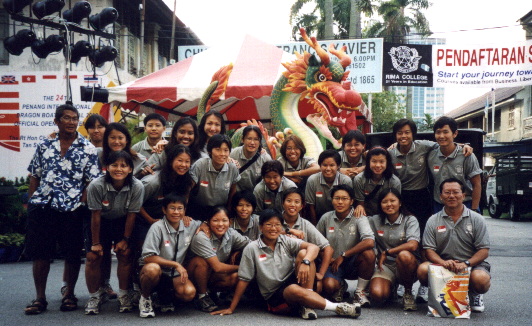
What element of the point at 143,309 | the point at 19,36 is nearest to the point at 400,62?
the point at 19,36

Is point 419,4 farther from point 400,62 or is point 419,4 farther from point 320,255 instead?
point 320,255

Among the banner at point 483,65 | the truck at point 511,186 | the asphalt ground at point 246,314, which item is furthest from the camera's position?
the truck at point 511,186

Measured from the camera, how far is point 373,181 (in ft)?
16.8

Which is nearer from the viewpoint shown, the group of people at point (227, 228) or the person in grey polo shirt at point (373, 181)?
the group of people at point (227, 228)

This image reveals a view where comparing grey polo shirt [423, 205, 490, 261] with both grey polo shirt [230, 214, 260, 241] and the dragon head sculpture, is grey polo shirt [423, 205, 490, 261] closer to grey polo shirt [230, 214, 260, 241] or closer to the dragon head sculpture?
grey polo shirt [230, 214, 260, 241]

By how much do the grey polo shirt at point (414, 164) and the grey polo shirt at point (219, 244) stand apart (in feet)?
5.99

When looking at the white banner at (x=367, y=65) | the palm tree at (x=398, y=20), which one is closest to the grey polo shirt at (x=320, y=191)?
the white banner at (x=367, y=65)

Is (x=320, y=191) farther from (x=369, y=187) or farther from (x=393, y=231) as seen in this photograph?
(x=393, y=231)

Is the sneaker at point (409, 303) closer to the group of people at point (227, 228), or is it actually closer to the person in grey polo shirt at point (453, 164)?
the group of people at point (227, 228)

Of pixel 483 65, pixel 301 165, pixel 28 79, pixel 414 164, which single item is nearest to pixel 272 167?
pixel 301 165

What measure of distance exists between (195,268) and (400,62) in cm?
1163

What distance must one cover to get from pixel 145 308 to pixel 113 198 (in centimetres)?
96

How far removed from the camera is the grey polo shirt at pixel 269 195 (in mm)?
5043

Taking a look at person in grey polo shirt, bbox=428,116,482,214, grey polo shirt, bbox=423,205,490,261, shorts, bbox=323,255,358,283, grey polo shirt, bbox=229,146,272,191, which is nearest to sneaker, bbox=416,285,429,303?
grey polo shirt, bbox=423,205,490,261
